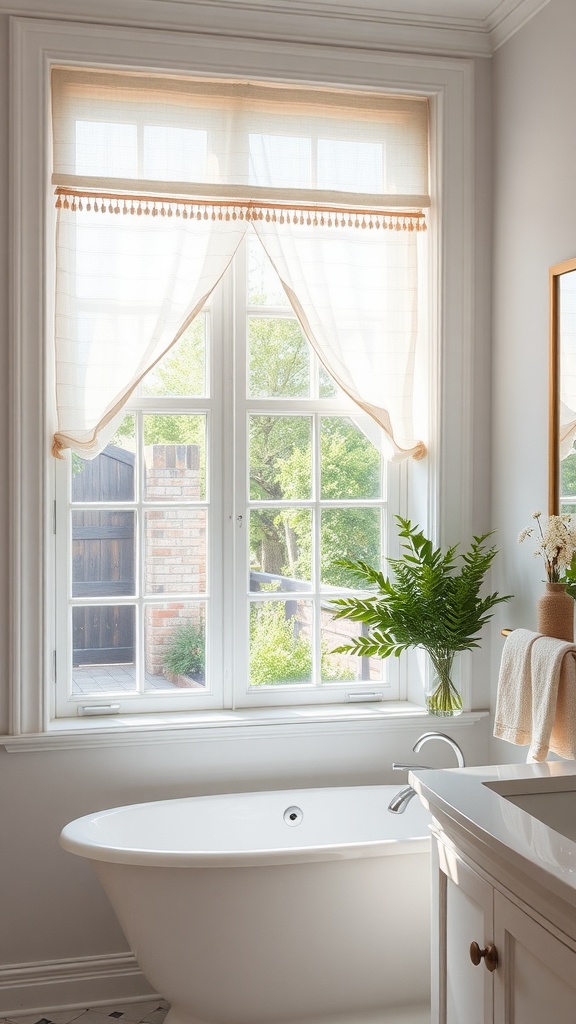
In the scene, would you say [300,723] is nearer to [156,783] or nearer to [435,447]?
[156,783]

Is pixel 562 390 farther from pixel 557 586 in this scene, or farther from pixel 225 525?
pixel 225 525

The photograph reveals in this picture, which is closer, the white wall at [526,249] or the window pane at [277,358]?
the white wall at [526,249]

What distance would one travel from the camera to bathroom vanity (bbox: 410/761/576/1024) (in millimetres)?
1316

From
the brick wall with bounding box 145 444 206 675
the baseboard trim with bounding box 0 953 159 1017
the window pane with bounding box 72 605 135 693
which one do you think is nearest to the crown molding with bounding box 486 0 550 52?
the brick wall with bounding box 145 444 206 675

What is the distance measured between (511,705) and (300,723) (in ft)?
2.37

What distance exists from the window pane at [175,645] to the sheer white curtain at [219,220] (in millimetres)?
560

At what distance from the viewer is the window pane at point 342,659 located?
2.93 meters

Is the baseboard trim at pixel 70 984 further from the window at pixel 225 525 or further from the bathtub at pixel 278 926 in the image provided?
the window at pixel 225 525

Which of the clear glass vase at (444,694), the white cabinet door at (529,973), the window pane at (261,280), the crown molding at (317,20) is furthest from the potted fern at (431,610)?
the crown molding at (317,20)

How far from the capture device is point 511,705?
227cm

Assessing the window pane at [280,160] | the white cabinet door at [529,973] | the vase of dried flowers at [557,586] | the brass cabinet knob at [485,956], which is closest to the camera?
the white cabinet door at [529,973]

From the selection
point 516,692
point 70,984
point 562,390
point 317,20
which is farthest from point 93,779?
point 317,20

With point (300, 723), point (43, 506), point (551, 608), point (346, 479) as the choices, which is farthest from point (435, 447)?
point (43, 506)

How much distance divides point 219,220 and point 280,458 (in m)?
0.75
